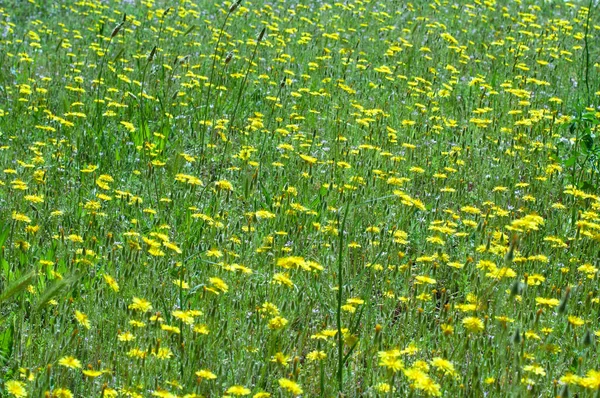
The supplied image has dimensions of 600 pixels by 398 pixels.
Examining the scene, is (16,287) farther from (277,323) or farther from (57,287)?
(277,323)

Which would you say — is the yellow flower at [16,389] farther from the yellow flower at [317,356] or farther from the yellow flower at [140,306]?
the yellow flower at [317,356]

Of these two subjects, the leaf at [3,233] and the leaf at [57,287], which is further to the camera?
the leaf at [3,233]

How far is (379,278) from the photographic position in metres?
3.78

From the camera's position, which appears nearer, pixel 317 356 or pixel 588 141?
pixel 317 356

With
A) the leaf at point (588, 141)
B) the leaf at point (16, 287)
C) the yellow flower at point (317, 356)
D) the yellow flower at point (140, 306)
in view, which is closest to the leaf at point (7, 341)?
the yellow flower at point (140, 306)

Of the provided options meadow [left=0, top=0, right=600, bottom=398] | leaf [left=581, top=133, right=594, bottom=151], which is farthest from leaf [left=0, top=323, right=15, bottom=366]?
leaf [left=581, top=133, right=594, bottom=151]

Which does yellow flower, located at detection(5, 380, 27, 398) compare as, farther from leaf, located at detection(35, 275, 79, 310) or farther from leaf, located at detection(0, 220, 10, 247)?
leaf, located at detection(0, 220, 10, 247)

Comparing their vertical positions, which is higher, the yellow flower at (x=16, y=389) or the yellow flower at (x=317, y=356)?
the yellow flower at (x=317, y=356)

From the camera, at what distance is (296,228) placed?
4047mm

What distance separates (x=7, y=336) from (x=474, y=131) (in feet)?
11.1

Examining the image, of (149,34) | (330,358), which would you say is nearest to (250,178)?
(330,358)

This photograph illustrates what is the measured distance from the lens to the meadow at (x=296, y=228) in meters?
2.89

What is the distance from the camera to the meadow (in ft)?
9.48

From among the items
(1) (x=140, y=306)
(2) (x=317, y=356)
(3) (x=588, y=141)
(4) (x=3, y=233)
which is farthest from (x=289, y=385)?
(3) (x=588, y=141)
